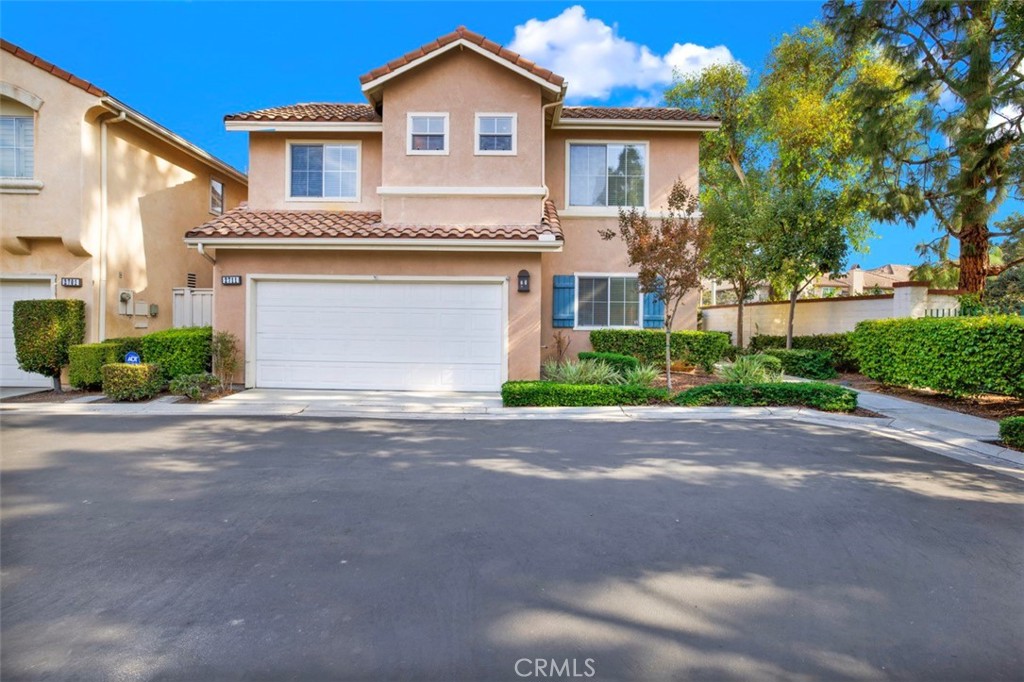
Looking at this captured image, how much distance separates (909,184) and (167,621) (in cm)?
1866

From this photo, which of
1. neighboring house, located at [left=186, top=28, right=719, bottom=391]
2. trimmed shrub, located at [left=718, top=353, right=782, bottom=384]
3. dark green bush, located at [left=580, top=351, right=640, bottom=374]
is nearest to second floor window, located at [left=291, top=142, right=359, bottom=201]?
neighboring house, located at [left=186, top=28, right=719, bottom=391]

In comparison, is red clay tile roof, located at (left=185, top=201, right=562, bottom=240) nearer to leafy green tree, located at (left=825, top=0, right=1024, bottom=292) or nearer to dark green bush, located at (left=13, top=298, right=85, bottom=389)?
dark green bush, located at (left=13, top=298, right=85, bottom=389)

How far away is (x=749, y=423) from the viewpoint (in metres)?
8.91

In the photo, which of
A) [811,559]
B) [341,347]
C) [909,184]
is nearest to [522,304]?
[341,347]

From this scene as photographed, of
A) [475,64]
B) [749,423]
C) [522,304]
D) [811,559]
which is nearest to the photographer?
[811,559]

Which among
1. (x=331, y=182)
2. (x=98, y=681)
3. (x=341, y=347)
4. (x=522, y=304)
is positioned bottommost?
Answer: (x=98, y=681)

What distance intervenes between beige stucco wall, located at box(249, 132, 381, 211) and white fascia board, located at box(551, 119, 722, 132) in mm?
4908

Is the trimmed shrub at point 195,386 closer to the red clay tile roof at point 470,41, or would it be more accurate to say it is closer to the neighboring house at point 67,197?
the neighboring house at point 67,197

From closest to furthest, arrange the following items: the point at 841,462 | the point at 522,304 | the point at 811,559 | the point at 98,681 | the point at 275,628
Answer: the point at 98,681 < the point at 275,628 < the point at 811,559 < the point at 841,462 < the point at 522,304

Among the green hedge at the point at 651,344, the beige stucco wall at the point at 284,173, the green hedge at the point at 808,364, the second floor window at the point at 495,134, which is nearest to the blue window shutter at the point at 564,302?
the green hedge at the point at 651,344

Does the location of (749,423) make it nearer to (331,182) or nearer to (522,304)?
(522,304)

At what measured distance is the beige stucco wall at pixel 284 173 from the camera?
14.2 m

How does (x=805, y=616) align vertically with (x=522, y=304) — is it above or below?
below

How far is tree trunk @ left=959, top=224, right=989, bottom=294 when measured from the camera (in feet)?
47.7
